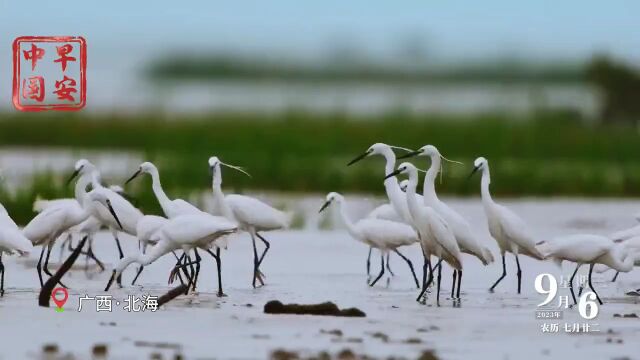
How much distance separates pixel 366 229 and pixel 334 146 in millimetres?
14720

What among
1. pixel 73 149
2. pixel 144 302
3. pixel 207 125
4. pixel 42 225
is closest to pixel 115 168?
pixel 73 149

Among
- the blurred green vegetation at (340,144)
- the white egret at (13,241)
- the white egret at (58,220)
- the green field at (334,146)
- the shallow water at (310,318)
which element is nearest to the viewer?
the shallow water at (310,318)

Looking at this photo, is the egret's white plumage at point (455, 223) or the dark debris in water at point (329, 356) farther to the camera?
the egret's white plumage at point (455, 223)

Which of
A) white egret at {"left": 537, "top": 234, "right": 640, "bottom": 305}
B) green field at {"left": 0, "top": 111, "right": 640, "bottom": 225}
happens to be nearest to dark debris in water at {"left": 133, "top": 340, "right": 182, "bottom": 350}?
white egret at {"left": 537, "top": 234, "right": 640, "bottom": 305}

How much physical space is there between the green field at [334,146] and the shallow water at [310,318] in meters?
4.30

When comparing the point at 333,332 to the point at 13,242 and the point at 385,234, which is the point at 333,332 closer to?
the point at 13,242

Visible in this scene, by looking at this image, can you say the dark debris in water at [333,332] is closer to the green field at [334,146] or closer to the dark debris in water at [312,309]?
the dark debris in water at [312,309]

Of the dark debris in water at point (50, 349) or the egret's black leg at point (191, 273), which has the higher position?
the egret's black leg at point (191, 273)

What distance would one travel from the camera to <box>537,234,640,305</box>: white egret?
12148 millimetres

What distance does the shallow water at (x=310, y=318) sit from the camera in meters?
9.50

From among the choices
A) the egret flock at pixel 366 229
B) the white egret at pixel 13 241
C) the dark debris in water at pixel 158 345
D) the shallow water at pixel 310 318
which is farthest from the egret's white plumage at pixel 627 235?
the dark debris in water at pixel 158 345

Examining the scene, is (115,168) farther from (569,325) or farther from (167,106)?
(569,325)

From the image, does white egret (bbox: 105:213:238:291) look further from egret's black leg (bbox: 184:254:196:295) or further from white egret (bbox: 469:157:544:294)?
white egret (bbox: 469:157:544:294)

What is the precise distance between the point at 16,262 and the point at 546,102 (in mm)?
26428
